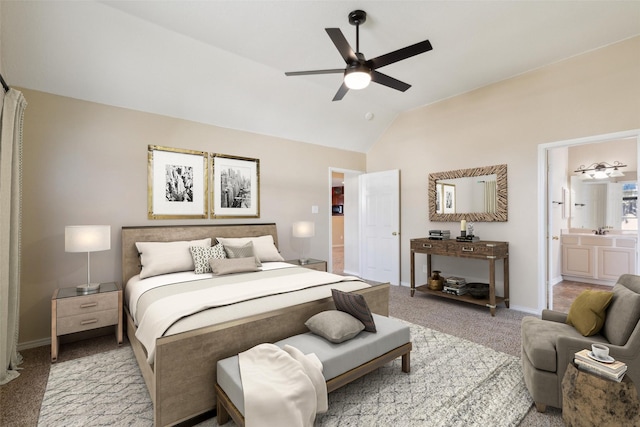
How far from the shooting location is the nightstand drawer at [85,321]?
2.66 meters

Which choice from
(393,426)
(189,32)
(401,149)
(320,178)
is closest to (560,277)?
(401,149)

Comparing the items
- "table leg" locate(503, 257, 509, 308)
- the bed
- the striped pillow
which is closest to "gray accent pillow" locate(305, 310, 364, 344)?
the striped pillow

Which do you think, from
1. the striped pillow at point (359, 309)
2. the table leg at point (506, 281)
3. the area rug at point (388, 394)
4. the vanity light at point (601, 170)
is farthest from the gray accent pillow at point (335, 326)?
the vanity light at point (601, 170)

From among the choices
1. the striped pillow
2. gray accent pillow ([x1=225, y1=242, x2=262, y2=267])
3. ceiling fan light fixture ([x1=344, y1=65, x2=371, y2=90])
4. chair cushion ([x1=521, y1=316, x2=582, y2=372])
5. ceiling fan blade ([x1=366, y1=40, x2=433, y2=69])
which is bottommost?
chair cushion ([x1=521, y1=316, x2=582, y2=372])

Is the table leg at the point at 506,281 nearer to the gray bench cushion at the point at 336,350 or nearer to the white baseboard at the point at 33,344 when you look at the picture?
the gray bench cushion at the point at 336,350

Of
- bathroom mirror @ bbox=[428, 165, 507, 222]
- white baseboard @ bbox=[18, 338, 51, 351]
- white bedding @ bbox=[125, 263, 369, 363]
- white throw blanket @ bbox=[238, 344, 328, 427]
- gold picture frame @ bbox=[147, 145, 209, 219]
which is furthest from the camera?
bathroom mirror @ bbox=[428, 165, 507, 222]

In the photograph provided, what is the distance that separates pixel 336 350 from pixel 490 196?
347 cm

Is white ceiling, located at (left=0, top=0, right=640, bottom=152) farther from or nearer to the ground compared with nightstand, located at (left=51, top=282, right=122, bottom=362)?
farther from the ground

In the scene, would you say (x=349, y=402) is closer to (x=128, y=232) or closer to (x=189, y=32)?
(x=128, y=232)

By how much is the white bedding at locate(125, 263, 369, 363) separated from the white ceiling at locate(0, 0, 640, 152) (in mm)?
2173

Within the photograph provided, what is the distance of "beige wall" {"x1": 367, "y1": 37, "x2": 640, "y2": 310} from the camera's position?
10.9ft

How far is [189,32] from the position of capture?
117 inches

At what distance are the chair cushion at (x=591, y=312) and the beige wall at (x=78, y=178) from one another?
3975mm

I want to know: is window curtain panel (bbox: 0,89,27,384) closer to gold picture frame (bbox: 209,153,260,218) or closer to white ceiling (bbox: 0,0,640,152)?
white ceiling (bbox: 0,0,640,152)
